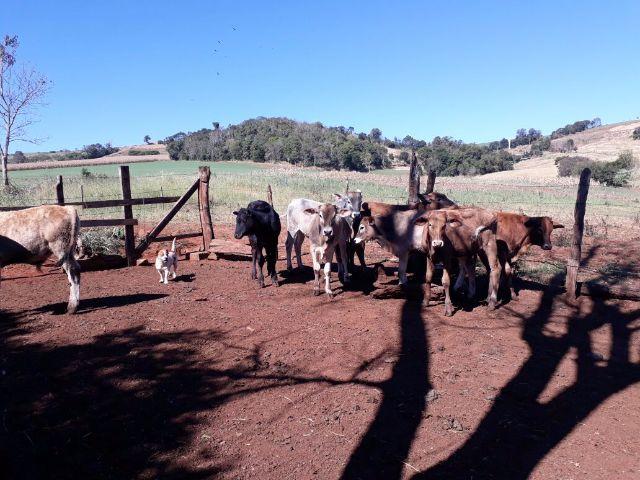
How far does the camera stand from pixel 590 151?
83312 mm

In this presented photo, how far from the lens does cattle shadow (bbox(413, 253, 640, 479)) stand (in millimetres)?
4113

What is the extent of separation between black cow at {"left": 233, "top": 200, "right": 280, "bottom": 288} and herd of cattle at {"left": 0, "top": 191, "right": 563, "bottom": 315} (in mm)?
21

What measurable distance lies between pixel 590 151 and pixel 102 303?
303 ft

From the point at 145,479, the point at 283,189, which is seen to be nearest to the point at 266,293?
the point at 145,479

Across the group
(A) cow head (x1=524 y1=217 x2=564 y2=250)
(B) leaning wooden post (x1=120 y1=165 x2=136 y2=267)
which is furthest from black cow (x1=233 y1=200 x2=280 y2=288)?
(A) cow head (x1=524 y1=217 x2=564 y2=250)

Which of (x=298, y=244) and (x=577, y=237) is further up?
(x=577, y=237)

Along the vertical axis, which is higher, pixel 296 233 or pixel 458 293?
pixel 296 233

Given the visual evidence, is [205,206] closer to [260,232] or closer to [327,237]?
[260,232]

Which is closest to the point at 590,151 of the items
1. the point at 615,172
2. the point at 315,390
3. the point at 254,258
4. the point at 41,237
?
the point at 615,172

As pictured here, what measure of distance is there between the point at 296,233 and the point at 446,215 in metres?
4.03

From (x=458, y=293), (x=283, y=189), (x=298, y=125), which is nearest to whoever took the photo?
(x=458, y=293)

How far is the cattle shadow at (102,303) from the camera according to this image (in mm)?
8053

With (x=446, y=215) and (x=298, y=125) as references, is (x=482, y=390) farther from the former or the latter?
(x=298, y=125)

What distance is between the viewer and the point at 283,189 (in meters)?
31.9
